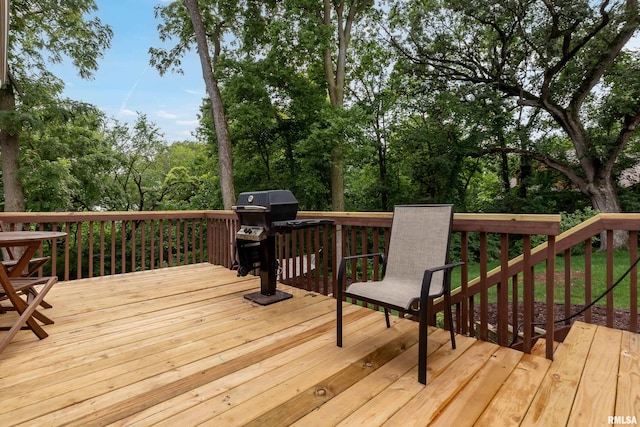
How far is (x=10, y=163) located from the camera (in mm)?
7277

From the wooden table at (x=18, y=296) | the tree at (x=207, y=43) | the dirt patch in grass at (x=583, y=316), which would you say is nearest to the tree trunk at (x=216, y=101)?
the tree at (x=207, y=43)

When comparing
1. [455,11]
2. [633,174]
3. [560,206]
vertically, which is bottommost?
[560,206]

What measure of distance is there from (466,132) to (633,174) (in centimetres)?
460

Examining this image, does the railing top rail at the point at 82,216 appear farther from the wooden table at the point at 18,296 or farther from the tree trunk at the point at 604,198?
the tree trunk at the point at 604,198

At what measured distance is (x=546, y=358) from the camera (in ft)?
6.18

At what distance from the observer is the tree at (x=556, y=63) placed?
287 inches

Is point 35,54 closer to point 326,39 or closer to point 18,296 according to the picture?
point 326,39

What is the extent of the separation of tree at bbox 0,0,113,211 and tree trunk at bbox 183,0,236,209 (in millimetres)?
3668

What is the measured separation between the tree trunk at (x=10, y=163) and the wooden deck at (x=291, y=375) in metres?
6.36

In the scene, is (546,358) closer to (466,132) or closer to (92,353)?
(92,353)

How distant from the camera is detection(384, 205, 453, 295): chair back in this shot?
2.09m

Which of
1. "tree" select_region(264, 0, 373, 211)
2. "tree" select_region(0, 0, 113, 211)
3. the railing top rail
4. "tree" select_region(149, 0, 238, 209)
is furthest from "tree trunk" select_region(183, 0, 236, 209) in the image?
"tree" select_region(0, 0, 113, 211)

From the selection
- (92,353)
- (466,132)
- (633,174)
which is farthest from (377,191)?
(92,353)

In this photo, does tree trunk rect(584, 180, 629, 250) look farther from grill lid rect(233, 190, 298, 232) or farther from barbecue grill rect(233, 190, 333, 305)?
grill lid rect(233, 190, 298, 232)
